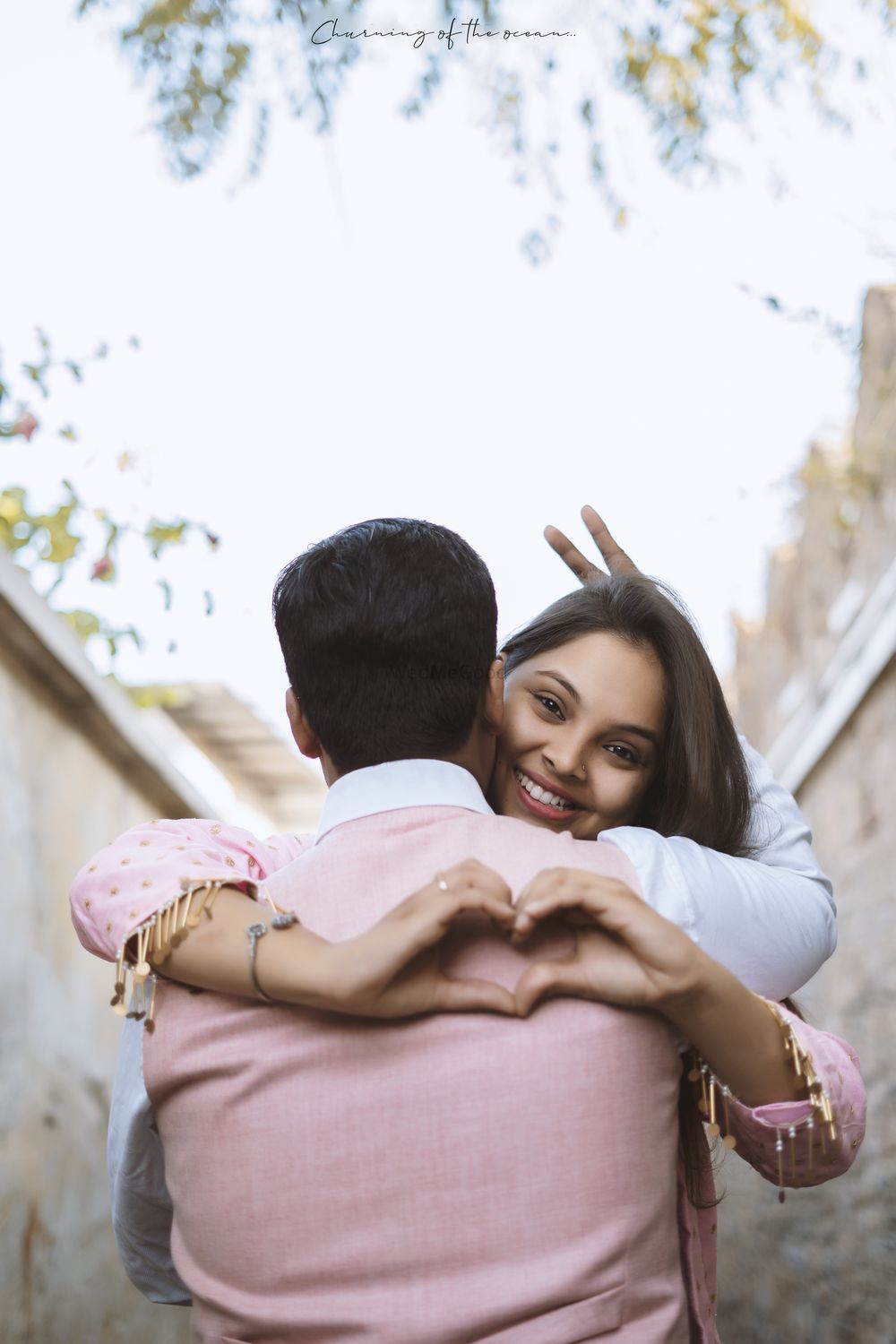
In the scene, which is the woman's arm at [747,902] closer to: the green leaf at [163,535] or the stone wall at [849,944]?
the stone wall at [849,944]

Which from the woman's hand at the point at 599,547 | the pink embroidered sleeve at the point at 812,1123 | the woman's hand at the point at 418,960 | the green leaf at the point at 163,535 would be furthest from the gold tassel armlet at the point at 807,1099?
the green leaf at the point at 163,535

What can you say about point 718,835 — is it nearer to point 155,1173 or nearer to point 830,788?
point 155,1173

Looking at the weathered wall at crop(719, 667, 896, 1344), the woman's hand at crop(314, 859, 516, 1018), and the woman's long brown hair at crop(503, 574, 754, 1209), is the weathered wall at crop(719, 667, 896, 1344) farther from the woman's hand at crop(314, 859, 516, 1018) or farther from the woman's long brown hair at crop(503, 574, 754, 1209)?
the woman's hand at crop(314, 859, 516, 1018)

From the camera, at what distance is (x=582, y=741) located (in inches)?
71.6

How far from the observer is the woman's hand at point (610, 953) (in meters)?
1.13

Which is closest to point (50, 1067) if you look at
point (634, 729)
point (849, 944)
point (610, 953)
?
point (634, 729)

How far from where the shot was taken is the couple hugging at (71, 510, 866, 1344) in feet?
3.71

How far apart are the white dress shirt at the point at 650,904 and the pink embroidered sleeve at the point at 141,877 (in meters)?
0.11

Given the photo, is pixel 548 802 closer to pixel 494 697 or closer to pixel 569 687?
pixel 569 687

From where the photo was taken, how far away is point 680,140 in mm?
4328

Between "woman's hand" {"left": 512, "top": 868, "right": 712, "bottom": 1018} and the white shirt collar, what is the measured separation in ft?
0.57

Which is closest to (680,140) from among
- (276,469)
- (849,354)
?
(849,354)

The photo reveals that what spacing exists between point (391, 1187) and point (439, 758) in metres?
0.42

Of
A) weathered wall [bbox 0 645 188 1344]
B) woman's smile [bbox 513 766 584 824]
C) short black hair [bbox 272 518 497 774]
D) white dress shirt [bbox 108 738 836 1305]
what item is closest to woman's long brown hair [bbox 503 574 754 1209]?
woman's smile [bbox 513 766 584 824]
